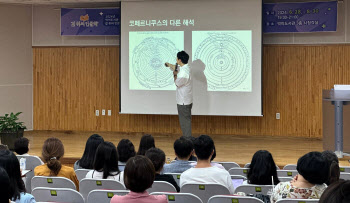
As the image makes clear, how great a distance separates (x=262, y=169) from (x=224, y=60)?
5.95m

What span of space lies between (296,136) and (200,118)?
1883 millimetres

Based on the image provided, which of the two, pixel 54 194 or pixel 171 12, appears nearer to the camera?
pixel 54 194

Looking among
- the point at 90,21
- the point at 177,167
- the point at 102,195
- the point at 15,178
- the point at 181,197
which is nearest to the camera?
the point at 15,178

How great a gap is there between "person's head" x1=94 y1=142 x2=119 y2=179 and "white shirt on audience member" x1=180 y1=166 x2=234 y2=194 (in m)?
0.57

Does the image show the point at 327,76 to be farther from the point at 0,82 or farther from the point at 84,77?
the point at 0,82

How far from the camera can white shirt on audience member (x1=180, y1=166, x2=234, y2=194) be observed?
3.92 m

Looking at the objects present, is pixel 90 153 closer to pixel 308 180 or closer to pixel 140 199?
pixel 140 199

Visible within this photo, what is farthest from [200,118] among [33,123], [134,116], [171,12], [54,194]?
[54,194]

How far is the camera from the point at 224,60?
31.6ft

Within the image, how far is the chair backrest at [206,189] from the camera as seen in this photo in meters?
3.65

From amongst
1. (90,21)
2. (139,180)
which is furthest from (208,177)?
(90,21)

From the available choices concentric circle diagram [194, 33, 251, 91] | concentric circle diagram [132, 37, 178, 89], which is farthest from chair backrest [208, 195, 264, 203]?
concentric circle diagram [132, 37, 178, 89]

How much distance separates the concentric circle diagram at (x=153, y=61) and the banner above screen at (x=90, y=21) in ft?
2.44

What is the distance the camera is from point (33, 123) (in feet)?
35.7
